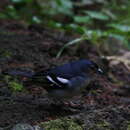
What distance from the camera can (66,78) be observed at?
13.1 feet

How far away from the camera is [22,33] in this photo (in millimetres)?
6582

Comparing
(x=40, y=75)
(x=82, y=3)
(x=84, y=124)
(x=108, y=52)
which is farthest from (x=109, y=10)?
(x=84, y=124)

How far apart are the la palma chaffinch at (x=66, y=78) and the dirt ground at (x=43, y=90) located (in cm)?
20

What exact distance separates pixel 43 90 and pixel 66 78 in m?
0.73

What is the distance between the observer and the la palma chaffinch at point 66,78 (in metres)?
3.92

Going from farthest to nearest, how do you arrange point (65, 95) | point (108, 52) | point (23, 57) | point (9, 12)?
1. point (9, 12)
2. point (108, 52)
3. point (23, 57)
4. point (65, 95)

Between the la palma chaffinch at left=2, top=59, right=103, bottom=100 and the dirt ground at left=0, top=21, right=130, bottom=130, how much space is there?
20 cm

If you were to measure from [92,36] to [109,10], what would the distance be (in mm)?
2184

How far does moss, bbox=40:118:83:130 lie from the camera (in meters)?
3.21

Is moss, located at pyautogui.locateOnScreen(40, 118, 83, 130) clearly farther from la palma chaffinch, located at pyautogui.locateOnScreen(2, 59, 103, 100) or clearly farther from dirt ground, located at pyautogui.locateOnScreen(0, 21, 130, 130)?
la palma chaffinch, located at pyautogui.locateOnScreen(2, 59, 103, 100)

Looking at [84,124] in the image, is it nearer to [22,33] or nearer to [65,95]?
[65,95]

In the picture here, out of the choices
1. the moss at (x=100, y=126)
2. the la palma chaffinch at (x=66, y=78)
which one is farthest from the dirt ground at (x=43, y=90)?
the la palma chaffinch at (x=66, y=78)

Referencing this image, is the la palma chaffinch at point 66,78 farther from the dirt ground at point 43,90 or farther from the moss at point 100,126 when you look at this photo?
the moss at point 100,126

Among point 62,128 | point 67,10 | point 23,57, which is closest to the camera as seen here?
point 62,128
